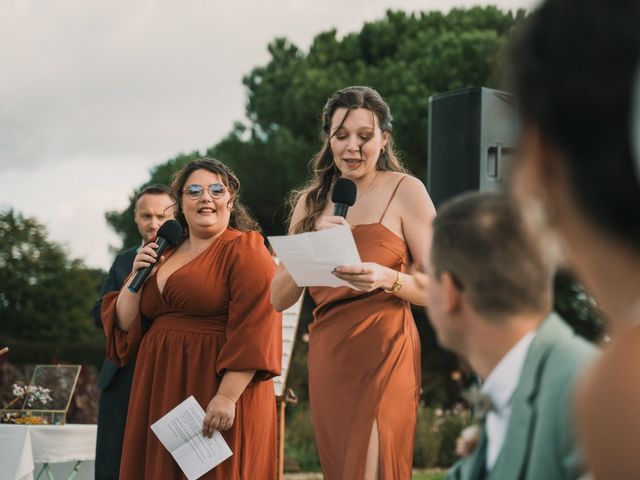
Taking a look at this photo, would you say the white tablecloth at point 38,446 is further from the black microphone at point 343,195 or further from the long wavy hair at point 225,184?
the black microphone at point 343,195

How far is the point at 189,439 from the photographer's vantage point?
189 inches

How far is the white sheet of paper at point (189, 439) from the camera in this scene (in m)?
4.76

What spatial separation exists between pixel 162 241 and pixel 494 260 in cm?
344

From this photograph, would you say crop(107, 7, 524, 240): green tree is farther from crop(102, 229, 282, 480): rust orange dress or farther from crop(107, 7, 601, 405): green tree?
crop(102, 229, 282, 480): rust orange dress

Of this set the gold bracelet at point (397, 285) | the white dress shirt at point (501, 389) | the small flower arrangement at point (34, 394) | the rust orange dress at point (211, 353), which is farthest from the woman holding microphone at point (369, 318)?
the small flower arrangement at point (34, 394)

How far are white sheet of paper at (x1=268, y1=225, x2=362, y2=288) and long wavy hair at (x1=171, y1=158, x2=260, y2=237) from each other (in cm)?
142

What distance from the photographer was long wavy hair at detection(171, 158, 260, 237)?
17.4 ft

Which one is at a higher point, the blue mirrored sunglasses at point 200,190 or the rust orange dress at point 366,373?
the blue mirrored sunglasses at point 200,190

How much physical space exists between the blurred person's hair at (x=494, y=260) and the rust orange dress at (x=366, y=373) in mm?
2210

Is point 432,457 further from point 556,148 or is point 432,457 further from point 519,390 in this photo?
point 556,148

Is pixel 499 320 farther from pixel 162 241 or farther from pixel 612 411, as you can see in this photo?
pixel 162 241

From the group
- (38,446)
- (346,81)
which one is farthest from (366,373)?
(346,81)

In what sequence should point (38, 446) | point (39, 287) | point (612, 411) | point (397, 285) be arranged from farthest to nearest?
point (39, 287) < point (38, 446) < point (397, 285) < point (612, 411)

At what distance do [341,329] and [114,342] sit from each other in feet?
5.44
